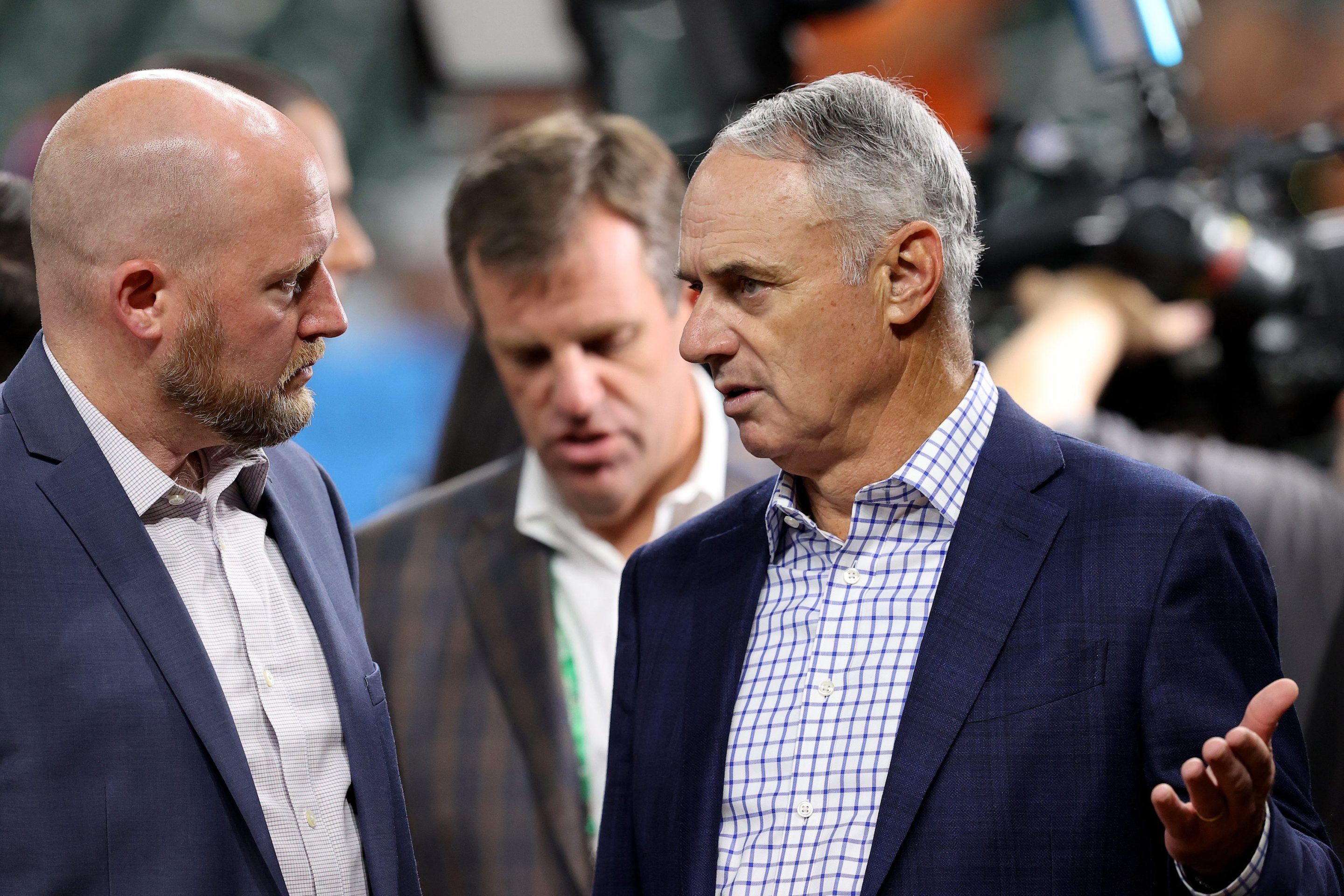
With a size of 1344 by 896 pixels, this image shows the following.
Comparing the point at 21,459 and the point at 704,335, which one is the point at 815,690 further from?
the point at 21,459

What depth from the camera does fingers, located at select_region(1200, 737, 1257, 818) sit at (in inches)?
41.5

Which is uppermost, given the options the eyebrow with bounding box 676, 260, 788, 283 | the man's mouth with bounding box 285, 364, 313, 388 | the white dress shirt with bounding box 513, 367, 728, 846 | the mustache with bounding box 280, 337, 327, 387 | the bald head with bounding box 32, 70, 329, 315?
the bald head with bounding box 32, 70, 329, 315

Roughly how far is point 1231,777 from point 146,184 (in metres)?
1.05

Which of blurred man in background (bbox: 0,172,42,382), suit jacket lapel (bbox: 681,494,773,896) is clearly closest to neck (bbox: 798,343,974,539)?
suit jacket lapel (bbox: 681,494,773,896)

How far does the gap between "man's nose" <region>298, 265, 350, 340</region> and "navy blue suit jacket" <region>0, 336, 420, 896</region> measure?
0.75ft

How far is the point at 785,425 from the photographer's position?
4.37 feet

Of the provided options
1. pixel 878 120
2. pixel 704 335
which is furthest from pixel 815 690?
pixel 878 120

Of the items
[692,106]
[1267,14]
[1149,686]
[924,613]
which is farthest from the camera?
[692,106]

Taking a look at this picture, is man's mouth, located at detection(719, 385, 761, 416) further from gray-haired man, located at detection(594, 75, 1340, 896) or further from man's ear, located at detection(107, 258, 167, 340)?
man's ear, located at detection(107, 258, 167, 340)

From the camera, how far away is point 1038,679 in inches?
48.3

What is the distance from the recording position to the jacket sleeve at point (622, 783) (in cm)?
146

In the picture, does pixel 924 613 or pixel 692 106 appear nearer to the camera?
pixel 924 613

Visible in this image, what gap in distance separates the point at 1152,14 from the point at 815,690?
1.74 m

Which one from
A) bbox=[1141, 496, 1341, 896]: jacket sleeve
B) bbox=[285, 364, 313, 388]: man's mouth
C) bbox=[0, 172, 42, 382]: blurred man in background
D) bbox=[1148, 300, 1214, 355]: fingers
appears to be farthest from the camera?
bbox=[1148, 300, 1214, 355]: fingers
